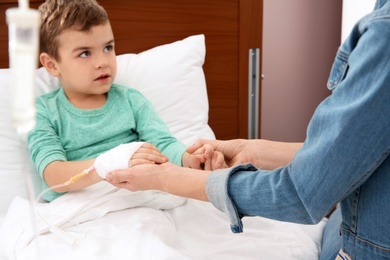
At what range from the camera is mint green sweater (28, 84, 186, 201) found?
1.21 meters

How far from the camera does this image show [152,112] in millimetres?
1335

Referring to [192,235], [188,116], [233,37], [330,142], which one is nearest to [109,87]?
[188,116]

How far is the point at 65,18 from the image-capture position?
1209 mm

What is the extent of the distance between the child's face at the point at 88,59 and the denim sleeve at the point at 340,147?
58 centimetres

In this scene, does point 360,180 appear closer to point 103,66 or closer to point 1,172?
point 103,66

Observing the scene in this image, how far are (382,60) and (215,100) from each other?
110cm

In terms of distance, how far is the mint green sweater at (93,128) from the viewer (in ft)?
3.97

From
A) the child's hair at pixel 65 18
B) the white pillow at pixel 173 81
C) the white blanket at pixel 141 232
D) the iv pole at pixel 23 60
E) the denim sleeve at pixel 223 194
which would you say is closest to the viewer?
the iv pole at pixel 23 60

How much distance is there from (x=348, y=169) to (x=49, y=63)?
A: 2.91 feet

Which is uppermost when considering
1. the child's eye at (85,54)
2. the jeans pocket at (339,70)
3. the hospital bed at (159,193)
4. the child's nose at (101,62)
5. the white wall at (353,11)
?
the white wall at (353,11)

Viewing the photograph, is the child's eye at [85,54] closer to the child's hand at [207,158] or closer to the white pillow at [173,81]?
the white pillow at [173,81]

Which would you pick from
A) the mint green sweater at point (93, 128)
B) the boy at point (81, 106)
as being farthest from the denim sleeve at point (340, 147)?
the mint green sweater at point (93, 128)

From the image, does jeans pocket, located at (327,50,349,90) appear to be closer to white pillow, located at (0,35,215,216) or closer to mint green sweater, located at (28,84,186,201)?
mint green sweater, located at (28,84,186,201)

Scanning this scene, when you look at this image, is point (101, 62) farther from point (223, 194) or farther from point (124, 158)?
point (223, 194)
